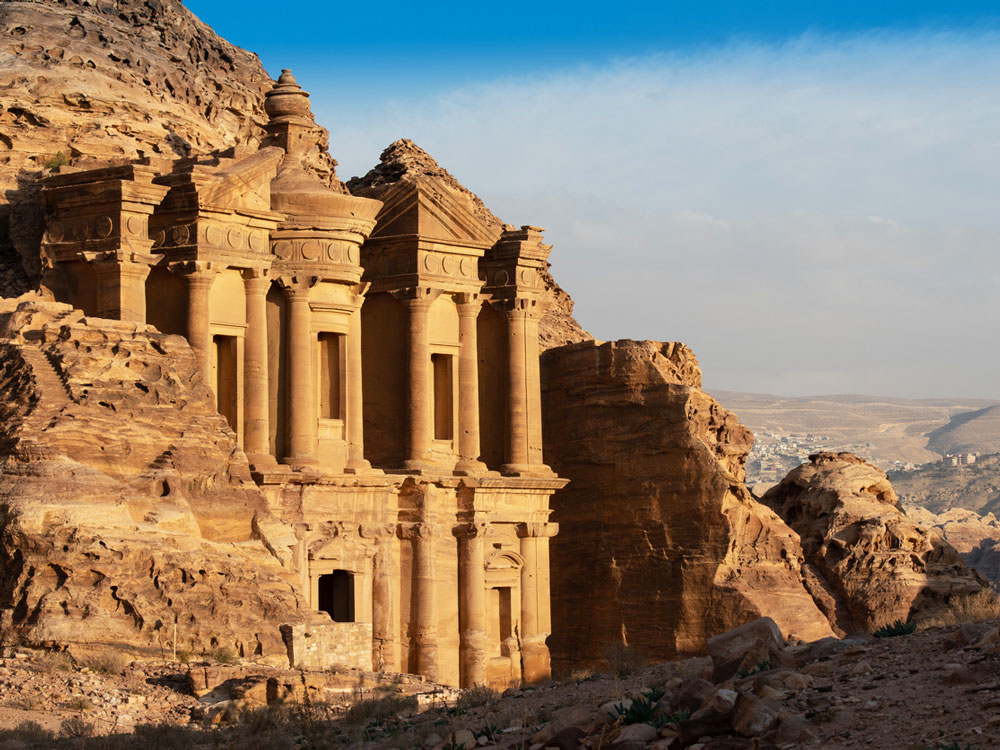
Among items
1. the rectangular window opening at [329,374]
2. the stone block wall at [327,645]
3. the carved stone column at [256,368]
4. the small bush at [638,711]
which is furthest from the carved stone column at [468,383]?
the small bush at [638,711]

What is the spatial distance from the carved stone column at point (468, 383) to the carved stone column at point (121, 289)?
31.7ft

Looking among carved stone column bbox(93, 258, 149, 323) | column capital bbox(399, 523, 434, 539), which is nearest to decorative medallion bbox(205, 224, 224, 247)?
carved stone column bbox(93, 258, 149, 323)

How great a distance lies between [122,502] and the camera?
2622 centimetres

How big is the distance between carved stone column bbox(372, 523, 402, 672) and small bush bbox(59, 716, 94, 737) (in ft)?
60.1

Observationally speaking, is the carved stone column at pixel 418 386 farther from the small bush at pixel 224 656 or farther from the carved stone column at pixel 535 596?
the small bush at pixel 224 656

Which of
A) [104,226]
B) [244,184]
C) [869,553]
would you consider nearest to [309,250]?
[244,184]

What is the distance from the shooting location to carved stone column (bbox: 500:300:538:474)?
1730 inches

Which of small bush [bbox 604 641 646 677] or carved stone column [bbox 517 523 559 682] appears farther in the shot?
carved stone column [bbox 517 523 559 682]

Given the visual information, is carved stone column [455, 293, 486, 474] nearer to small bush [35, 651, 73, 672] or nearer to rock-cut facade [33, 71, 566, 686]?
rock-cut facade [33, 71, 566, 686]

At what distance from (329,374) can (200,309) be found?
494 centimetres

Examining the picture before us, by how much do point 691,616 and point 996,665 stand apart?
2618cm

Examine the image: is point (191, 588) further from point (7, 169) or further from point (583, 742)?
point (7, 169)

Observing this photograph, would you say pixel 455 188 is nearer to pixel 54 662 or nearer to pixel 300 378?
pixel 300 378

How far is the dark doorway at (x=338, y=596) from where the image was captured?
39.2 metres
